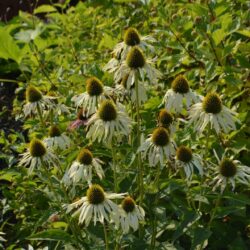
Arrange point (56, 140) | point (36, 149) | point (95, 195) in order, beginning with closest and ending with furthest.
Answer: point (95, 195) < point (36, 149) < point (56, 140)

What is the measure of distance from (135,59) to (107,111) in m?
0.22

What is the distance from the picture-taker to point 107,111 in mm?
1820

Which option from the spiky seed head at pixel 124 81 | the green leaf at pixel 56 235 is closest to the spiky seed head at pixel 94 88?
the spiky seed head at pixel 124 81

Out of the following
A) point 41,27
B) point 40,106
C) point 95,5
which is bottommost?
point 95,5

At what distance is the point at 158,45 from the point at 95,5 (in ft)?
5.94

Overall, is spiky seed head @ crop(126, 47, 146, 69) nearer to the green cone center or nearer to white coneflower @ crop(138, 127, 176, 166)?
white coneflower @ crop(138, 127, 176, 166)

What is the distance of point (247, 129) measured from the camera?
2.40 metres

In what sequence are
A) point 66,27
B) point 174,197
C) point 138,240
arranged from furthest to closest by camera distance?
point 66,27 → point 174,197 → point 138,240

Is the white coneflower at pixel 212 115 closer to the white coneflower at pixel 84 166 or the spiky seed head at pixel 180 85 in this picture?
the spiky seed head at pixel 180 85

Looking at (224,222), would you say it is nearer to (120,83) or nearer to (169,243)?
(169,243)

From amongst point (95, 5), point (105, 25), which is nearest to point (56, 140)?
point (105, 25)

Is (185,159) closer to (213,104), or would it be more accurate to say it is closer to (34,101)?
(213,104)

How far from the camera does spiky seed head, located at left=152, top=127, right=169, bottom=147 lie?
5.97 ft

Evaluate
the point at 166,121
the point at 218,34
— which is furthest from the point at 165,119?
the point at 218,34
